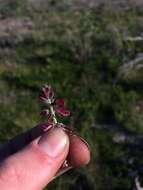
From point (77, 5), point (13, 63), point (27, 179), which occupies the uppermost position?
point (27, 179)

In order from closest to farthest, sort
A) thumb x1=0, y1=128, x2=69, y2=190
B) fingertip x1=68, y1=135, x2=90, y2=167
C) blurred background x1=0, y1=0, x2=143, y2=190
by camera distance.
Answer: thumb x1=0, y1=128, x2=69, y2=190, fingertip x1=68, y1=135, x2=90, y2=167, blurred background x1=0, y1=0, x2=143, y2=190

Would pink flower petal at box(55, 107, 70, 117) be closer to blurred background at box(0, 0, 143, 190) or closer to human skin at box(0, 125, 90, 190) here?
human skin at box(0, 125, 90, 190)

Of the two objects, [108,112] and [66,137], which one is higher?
[66,137]

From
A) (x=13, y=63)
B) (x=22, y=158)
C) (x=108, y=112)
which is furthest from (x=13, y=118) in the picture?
(x=22, y=158)

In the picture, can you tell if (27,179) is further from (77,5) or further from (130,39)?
(77,5)

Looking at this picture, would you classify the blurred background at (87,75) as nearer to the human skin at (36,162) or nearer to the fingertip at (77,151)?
the fingertip at (77,151)

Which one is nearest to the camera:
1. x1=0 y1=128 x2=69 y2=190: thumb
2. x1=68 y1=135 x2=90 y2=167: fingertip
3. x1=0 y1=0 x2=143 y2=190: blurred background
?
x1=0 y1=128 x2=69 y2=190: thumb

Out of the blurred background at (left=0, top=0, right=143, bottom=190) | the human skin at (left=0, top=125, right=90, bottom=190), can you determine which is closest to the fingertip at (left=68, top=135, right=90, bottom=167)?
the human skin at (left=0, top=125, right=90, bottom=190)

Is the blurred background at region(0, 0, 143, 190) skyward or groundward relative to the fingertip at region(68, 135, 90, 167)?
groundward
